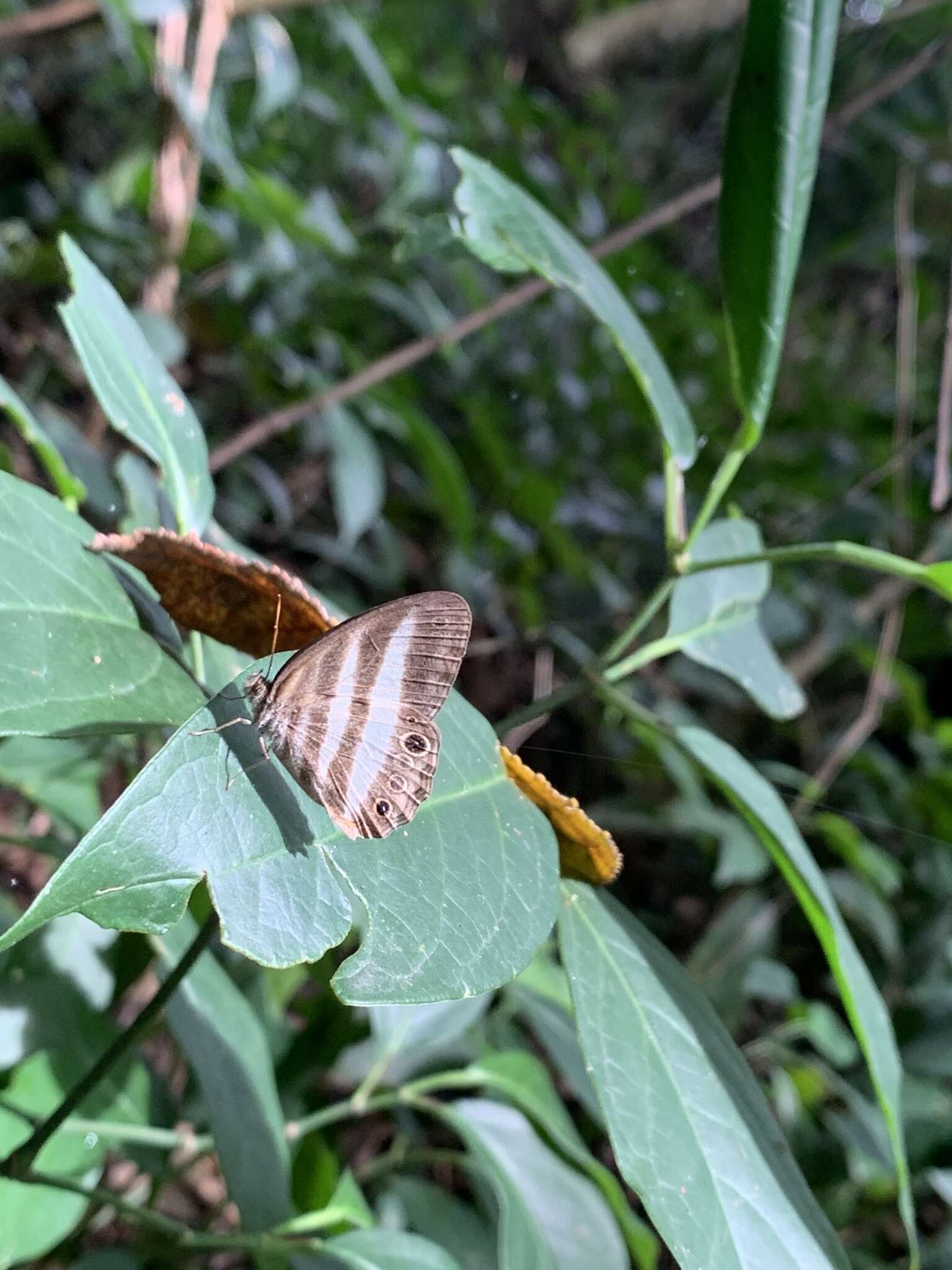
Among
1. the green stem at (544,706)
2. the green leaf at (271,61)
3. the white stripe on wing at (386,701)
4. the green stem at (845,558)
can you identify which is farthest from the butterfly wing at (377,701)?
the green leaf at (271,61)

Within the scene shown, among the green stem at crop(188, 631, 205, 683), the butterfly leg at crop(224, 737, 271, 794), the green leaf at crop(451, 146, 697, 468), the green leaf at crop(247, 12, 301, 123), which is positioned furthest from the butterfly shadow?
the green leaf at crop(247, 12, 301, 123)

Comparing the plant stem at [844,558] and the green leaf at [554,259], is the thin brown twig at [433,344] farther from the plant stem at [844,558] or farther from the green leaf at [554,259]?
the plant stem at [844,558]

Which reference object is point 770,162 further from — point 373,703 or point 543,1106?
point 543,1106

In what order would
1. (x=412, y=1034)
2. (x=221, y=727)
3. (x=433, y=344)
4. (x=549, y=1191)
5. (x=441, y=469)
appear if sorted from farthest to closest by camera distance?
(x=441, y=469) < (x=433, y=344) < (x=412, y=1034) < (x=549, y=1191) < (x=221, y=727)

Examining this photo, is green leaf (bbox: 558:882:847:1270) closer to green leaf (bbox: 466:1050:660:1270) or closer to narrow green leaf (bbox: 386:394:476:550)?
green leaf (bbox: 466:1050:660:1270)

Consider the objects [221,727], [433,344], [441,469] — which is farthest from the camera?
[441,469]

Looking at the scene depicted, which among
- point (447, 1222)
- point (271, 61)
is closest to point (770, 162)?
point (447, 1222)
